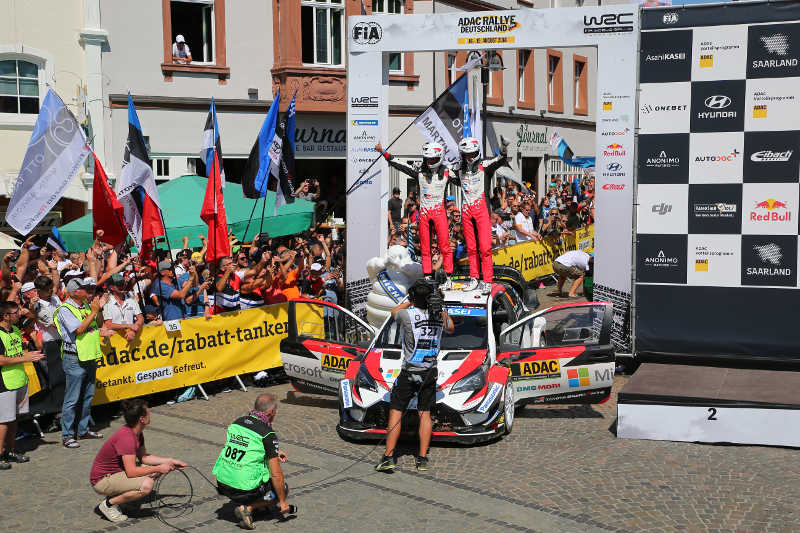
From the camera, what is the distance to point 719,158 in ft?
40.3

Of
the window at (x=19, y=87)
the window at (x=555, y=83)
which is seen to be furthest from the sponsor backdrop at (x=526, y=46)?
the window at (x=555, y=83)

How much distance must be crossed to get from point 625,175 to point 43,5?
1424 centimetres

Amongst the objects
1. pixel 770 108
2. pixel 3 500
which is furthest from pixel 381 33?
pixel 3 500

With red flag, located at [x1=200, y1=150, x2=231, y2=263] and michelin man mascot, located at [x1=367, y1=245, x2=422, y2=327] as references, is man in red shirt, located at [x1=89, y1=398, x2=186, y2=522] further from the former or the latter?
michelin man mascot, located at [x1=367, y1=245, x2=422, y2=327]

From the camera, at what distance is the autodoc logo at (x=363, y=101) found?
579 inches

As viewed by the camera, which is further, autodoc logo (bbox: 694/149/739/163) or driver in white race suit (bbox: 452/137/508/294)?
driver in white race suit (bbox: 452/137/508/294)

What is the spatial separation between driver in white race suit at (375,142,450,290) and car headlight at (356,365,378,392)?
3.56m

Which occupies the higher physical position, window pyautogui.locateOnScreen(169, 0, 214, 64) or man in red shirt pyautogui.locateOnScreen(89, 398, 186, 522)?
window pyautogui.locateOnScreen(169, 0, 214, 64)

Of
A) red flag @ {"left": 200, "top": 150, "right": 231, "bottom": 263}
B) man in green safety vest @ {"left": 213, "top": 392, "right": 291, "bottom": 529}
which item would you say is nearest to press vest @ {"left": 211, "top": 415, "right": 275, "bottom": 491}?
man in green safety vest @ {"left": 213, "top": 392, "right": 291, "bottom": 529}

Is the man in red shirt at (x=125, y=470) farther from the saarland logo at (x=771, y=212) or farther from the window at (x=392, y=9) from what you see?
the window at (x=392, y=9)

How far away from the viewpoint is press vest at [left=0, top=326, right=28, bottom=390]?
930 centimetres

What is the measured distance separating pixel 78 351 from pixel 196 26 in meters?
15.4

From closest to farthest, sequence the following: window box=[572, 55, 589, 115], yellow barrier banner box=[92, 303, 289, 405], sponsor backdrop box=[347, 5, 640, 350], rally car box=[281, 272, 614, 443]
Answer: rally car box=[281, 272, 614, 443] < yellow barrier banner box=[92, 303, 289, 405] < sponsor backdrop box=[347, 5, 640, 350] < window box=[572, 55, 589, 115]

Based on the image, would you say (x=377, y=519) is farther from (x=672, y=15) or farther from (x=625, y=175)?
(x=672, y=15)
